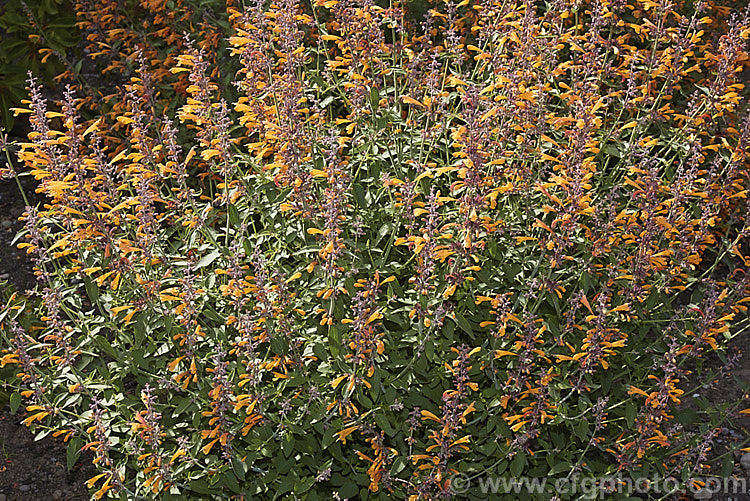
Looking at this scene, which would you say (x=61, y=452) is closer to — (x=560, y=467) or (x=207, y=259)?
(x=207, y=259)

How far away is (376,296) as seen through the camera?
11.5 ft

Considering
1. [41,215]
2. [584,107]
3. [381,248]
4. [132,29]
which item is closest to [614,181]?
[584,107]

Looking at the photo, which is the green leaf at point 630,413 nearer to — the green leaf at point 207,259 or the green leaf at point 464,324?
the green leaf at point 464,324

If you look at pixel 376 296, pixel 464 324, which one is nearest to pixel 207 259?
pixel 376 296

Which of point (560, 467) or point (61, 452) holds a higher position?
point (560, 467)

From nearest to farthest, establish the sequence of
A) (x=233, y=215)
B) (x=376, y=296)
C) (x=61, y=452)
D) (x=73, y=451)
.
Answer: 1. (x=376, y=296)
2. (x=73, y=451)
3. (x=233, y=215)
4. (x=61, y=452)

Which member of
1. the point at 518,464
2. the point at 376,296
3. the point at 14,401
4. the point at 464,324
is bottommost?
the point at 518,464

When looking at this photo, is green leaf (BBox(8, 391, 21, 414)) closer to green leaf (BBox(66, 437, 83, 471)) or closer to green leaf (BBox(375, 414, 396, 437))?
green leaf (BBox(66, 437, 83, 471))

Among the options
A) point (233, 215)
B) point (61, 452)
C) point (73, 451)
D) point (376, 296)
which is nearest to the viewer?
point (376, 296)

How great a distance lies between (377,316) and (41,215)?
1604 mm

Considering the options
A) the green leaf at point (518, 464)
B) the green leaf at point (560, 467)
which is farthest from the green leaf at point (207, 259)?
the green leaf at point (560, 467)

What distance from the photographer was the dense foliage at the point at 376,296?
11.6 feet

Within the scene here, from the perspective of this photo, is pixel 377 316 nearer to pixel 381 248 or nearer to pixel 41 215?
pixel 381 248

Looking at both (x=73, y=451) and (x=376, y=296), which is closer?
(x=376, y=296)
